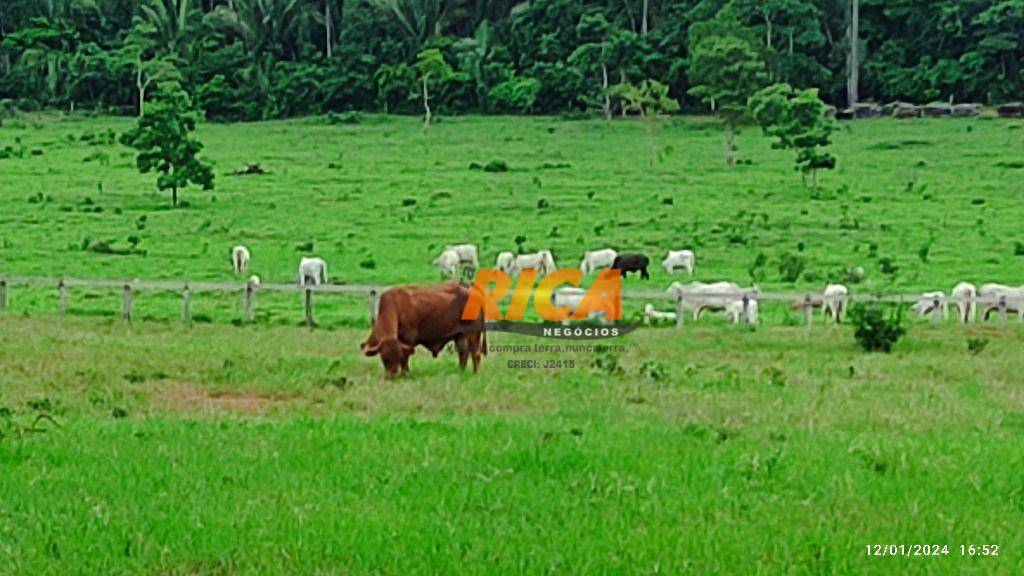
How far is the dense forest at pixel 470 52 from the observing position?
213 feet

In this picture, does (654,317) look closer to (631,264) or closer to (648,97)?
(631,264)

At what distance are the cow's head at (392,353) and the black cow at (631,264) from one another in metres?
15.1

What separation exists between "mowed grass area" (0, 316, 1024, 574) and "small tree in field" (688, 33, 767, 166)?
40199 mm

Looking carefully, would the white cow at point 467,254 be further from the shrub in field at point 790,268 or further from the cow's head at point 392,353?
the cow's head at point 392,353

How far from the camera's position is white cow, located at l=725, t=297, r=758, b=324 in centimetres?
2389

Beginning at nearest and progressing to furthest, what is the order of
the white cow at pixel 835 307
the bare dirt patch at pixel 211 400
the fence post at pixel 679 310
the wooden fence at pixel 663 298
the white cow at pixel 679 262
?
1. the bare dirt patch at pixel 211 400
2. the wooden fence at pixel 663 298
3. the fence post at pixel 679 310
4. the white cow at pixel 835 307
5. the white cow at pixel 679 262

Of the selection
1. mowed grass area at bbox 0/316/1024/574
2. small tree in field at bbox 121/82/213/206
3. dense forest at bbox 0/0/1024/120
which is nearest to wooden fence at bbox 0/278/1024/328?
mowed grass area at bbox 0/316/1024/574

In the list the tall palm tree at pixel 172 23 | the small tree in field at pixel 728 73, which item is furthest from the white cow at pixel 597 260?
the tall palm tree at pixel 172 23

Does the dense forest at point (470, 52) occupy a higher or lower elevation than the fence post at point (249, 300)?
higher

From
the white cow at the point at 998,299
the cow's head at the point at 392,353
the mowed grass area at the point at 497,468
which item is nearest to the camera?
the mowed grass area at the point at 497,468

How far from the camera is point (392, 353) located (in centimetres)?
1563

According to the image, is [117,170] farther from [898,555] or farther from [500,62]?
[898,555]
